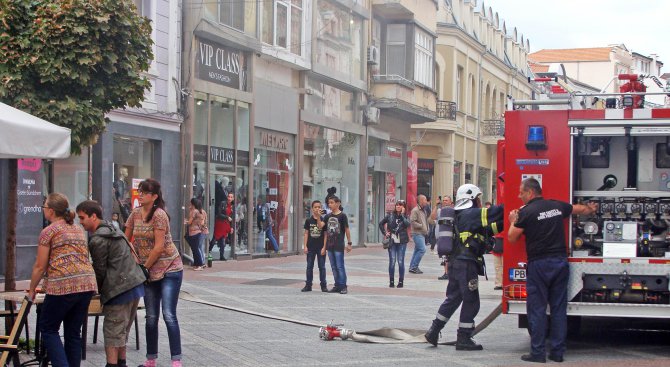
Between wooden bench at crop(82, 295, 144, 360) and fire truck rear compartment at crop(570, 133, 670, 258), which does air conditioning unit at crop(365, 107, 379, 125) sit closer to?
fire truck rear compartment at crop(570, 133, 670, 258)

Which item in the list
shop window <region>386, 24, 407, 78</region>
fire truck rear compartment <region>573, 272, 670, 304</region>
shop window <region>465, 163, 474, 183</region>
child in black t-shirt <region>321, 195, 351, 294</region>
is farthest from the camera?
shop window <region>465, 163, 474, 183</region>

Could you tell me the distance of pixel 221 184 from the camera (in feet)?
82.8

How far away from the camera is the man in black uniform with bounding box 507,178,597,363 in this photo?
34.7 feet

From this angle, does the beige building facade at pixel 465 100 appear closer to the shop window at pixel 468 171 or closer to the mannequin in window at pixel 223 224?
the shop window at pixel 468 171

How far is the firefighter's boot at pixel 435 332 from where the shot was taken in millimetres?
11383

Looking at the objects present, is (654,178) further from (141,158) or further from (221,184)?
(221,184)

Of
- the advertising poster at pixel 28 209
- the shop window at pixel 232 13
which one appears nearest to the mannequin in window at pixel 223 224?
the shop window at pixel 232 13

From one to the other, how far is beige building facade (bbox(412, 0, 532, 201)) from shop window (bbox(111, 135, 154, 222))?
807 inches

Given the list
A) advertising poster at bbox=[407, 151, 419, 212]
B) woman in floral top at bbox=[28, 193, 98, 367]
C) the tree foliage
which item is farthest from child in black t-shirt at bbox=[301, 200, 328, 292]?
advertising poster at bbox=[407, 151, 419, 212]

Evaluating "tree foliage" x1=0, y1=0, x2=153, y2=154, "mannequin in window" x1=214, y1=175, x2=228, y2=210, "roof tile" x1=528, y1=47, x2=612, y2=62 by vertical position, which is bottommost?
"mannequin in window" x1=214, y1=175, x2=228, y2=210

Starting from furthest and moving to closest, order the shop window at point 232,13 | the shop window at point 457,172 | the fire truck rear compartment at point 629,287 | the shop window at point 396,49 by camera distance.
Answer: the shop window at point 457,172
the shop window at point 396,49
the shop window at point 232,13
the fire truck rear compartment at point 629,287

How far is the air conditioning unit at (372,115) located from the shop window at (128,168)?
12152 mm

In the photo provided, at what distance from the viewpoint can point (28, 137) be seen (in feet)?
29.4

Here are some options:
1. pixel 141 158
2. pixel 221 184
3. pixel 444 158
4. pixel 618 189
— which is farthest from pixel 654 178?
pixel 444 158
